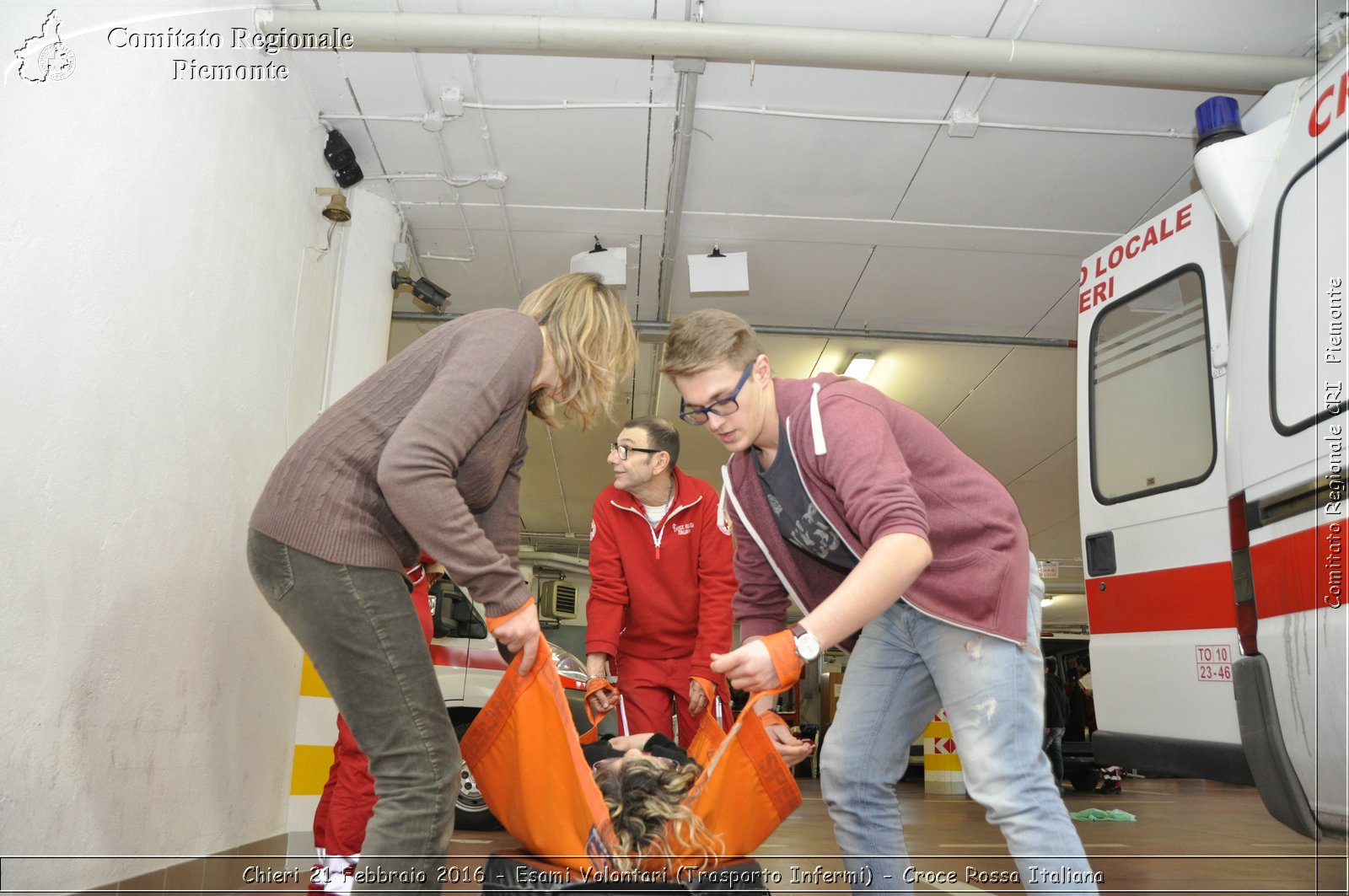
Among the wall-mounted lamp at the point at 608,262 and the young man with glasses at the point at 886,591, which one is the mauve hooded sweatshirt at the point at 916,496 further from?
the wall-mounted lamp at the point at 608,262

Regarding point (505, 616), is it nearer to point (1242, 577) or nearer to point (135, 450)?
point (135, 450)

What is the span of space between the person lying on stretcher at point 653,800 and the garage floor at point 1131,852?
1363 mm

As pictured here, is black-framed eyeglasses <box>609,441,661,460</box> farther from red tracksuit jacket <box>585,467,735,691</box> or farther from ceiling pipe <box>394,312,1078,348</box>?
ceiling pipe <box>394,312,1078,348</box>

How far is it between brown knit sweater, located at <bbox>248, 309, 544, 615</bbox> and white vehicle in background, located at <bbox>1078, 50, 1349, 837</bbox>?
223 centimetres

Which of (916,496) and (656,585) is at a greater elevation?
(916,496)

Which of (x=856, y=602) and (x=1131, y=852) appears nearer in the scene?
(x=856, y=602)

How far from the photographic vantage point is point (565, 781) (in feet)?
7.02

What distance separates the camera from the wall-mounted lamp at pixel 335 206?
5184mm

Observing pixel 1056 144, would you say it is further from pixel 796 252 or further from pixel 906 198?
pixel 796 252

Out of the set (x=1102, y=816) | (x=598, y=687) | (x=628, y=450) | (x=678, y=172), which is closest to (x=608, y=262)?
(x=678, y=172)

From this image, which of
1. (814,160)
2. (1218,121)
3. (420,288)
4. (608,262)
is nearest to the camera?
(1218,121)

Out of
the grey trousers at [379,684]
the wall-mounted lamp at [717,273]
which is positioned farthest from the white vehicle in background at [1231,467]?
the wall-mounted lamp at [717,273]

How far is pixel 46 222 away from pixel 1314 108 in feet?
12.6

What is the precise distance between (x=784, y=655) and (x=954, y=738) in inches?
19.0
